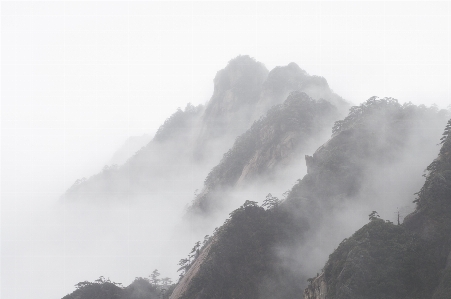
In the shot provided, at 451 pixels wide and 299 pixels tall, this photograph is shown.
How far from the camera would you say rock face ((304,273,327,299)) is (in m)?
25.8

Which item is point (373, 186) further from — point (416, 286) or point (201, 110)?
point (201, 110)

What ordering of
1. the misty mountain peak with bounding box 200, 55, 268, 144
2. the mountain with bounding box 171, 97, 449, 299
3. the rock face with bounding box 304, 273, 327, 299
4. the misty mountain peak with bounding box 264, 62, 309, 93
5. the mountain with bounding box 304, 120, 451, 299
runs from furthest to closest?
the misty mountain peak with bounding box 200, 55, 268, 144 < the misty mountain peak with bounding box 264, 62, 309, 93 < the mountain with bounding box 171, 97, 449, 299 < the rock face with bounding box 304, 273, 327, 299 < the mountain with bounding box 304, 120, 451, 299

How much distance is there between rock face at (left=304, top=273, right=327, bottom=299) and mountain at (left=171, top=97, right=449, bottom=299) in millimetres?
6361

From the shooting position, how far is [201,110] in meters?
112

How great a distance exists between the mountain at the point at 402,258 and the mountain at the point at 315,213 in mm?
8050

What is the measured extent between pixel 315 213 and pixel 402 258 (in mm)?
14285

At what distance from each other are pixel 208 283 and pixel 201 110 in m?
81.6

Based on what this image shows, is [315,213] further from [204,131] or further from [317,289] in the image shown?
[204,131]

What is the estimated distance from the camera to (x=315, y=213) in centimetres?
3878

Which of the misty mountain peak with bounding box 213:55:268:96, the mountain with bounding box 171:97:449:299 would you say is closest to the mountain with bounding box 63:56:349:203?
the misty mountain peak with bounding box 213:55:268:96

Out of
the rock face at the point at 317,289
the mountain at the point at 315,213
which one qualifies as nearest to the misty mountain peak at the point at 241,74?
the mountain at the point at 315,213

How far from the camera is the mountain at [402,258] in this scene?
76.3 feet

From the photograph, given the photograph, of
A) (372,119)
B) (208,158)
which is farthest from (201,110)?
(372,119)

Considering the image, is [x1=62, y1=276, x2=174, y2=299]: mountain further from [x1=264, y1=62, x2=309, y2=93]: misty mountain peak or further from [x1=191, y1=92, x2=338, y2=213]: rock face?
[x1=264, y1=62, x2=309, y2=93]: misty mountain peak
